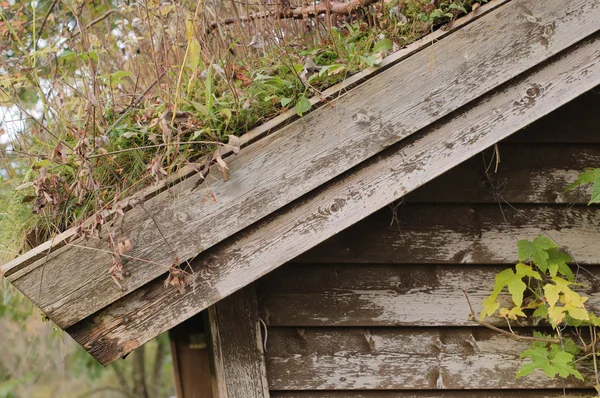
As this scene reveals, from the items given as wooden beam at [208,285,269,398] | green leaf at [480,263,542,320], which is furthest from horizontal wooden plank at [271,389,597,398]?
green leaf at [480,263,542,320]

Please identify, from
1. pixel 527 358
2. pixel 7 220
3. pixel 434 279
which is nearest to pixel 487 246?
pixel 434 279

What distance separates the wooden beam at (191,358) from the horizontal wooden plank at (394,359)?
35.4 inches

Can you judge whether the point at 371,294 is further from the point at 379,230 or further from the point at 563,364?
the point at 563,364

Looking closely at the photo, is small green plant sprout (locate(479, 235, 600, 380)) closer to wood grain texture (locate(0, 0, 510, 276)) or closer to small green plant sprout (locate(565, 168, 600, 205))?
small green plant sprout (locate(565, 168, 600, 205))

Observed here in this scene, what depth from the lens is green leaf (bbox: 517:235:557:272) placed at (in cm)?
231

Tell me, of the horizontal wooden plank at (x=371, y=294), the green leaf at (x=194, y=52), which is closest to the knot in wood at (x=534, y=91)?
the horizontal wooden plank at (x=371, y=294)

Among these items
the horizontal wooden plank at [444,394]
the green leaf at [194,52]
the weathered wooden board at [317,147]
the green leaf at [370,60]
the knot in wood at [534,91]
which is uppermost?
the green leaf at [194,52]

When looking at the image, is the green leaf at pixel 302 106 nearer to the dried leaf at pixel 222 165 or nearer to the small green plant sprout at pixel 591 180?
the dried leaf at pixel 222 165

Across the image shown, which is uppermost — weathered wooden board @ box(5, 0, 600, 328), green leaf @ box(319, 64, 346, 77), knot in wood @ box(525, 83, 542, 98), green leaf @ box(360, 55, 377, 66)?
green leaf @ box(319, 64, 346, 77)

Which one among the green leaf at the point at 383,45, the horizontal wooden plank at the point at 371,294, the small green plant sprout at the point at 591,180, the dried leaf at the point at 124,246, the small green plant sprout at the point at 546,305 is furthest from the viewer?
the horizontal wooden plank at the point at 371,294

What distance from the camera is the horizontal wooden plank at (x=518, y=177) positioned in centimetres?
245

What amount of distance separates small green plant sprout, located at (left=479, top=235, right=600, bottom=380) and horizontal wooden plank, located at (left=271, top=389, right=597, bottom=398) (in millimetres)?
143

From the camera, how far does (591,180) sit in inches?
88.7

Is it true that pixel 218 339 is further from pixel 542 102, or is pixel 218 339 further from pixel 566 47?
pixel 566 47
